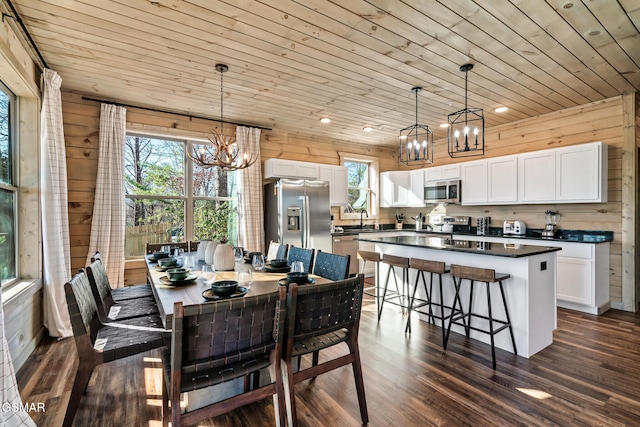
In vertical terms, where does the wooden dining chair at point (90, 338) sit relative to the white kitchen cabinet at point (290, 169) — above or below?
below

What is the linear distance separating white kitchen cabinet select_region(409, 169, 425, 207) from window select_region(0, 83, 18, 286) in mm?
5745

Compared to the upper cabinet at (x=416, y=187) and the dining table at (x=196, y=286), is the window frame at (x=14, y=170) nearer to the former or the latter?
the dining table at (x=196, y=286)

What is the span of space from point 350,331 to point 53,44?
10.9 ft

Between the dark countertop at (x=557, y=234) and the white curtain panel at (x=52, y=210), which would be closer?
the white curtain panel at (x=52, y=210)

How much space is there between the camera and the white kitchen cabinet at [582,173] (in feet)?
12.7

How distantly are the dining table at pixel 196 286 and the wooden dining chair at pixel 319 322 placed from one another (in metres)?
0.18

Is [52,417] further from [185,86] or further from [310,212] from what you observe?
[310,212]

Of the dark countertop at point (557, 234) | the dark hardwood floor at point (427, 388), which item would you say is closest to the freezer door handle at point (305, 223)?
the dark countertop at point (557, 234)

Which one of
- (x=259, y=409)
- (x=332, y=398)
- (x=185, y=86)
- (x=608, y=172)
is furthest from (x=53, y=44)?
(x=608, y=172)

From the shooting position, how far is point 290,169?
16.6 ft

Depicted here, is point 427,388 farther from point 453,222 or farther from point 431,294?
point 453,222

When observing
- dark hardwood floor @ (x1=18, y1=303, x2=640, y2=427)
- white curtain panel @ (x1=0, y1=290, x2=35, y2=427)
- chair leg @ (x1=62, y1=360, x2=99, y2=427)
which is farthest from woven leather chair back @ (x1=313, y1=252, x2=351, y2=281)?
white curtain panel @ (x1=0, y1=290, x2=35, y2=427)

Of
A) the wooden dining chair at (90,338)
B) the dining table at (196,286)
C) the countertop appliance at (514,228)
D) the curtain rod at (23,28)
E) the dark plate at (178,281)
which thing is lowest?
the wooden dining chair at (90,338)

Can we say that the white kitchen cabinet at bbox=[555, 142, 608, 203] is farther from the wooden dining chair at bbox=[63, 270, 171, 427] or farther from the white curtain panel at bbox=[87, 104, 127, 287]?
the white curtain panel at bbox=[87, 104, 127, 287]
